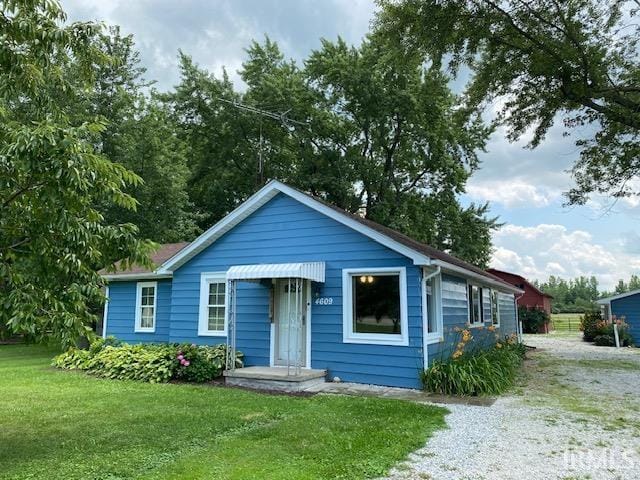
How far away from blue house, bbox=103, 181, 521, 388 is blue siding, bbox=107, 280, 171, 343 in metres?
0.29

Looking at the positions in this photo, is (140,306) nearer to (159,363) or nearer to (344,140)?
(159,363)

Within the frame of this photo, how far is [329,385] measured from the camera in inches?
357

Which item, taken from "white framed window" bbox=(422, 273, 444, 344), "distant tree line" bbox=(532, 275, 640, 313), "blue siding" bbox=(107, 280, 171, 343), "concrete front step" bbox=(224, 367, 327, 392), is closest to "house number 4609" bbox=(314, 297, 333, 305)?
"concrete front step" bbox=(224, 367, 327, 392)

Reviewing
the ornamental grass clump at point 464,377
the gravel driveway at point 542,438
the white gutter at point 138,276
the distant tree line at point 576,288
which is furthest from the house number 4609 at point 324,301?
the distant tree line at point 576,288

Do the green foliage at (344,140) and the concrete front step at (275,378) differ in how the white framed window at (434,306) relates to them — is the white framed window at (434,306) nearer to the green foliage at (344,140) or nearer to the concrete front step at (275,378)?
the concrete front step at (275,378)

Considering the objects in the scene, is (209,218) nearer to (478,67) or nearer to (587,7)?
(478,67)

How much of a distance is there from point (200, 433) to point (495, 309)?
519 inches

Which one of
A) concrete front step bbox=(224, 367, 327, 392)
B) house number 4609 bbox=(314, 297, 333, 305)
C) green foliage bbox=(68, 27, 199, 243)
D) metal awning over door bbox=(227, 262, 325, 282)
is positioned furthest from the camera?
green foliage bbox=(68, 27, 199, 243)

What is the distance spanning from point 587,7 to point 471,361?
964 centimetres

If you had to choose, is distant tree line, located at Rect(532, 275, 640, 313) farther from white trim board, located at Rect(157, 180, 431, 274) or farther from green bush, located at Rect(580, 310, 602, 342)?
white trim board, located at Rect(157, 180, 431, 274)

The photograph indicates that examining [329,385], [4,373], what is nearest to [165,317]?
[4,373]

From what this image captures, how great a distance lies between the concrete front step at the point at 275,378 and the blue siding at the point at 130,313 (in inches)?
167

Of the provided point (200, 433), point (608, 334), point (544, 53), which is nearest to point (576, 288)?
point (608, 334)

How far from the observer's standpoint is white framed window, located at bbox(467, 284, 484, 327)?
12.6 meters
